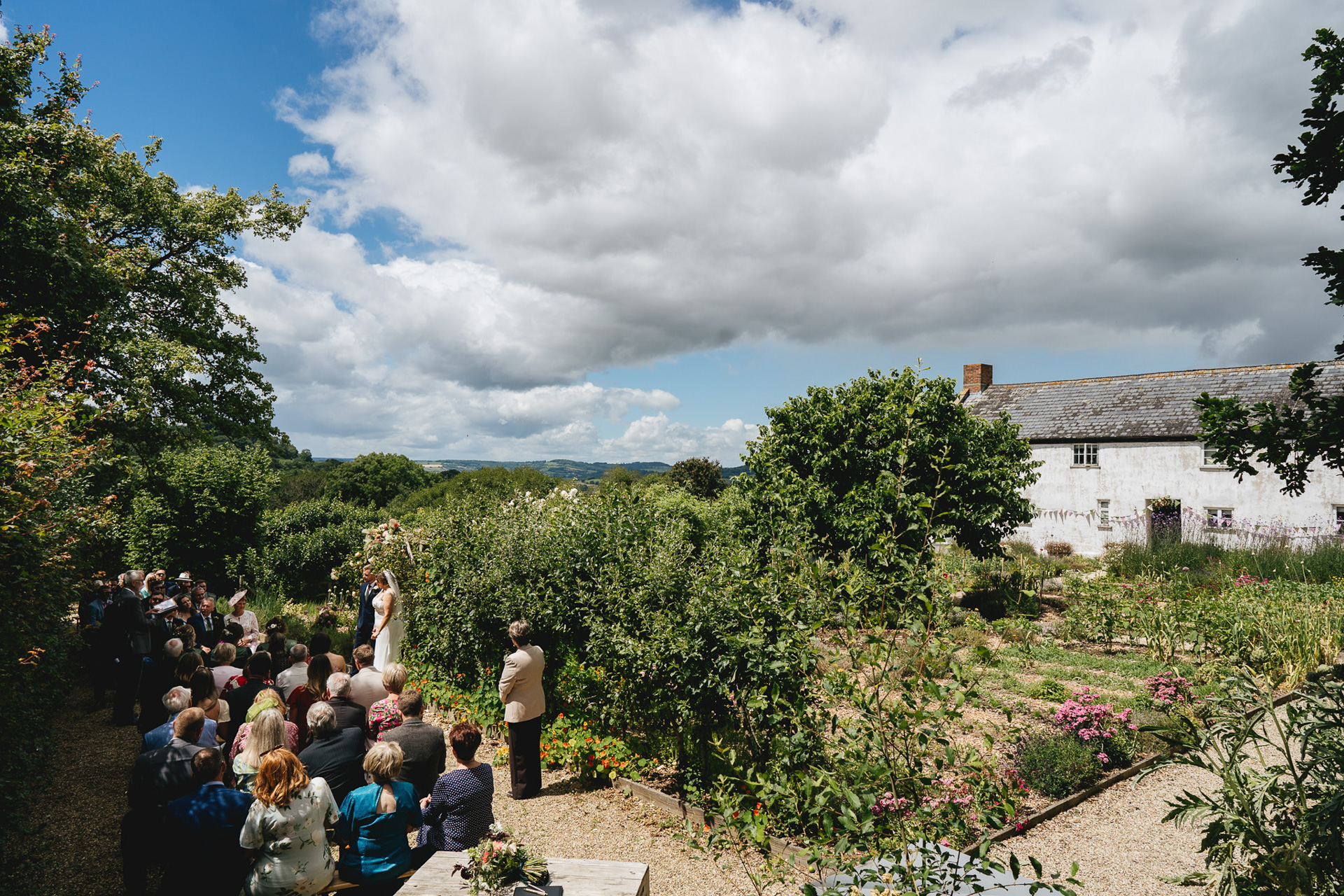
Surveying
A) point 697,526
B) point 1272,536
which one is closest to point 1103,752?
point 697,526

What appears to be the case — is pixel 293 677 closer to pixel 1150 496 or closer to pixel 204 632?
pixel 204 632

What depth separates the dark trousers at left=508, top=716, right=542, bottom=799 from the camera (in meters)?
6.64

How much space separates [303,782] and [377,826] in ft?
1.96

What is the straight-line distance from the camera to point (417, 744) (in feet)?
17.3

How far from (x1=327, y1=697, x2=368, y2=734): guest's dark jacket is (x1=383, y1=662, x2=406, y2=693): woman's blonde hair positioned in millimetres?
327

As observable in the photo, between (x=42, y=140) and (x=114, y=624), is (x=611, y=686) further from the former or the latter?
(x=42, y=140)

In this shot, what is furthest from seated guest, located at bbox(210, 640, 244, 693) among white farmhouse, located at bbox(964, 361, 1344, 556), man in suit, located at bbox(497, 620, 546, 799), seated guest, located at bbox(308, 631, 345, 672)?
white farmhouse, located at bbox(964, 361, 1344, 556)

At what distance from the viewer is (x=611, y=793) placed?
6.76 meters

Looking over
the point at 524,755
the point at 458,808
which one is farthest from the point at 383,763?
the point at 524,755

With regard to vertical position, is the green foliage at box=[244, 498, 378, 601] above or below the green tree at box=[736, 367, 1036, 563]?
below

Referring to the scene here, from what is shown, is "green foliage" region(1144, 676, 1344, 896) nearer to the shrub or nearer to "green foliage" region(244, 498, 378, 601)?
the shrub

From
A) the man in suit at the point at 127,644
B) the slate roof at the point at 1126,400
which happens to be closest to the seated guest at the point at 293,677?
the man in suit at the point at 127,644

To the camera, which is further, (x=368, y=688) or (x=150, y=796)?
(x=368, y=688)

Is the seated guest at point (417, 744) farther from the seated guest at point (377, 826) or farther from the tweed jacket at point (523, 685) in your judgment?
the tweed jacket at point (523, 685)
